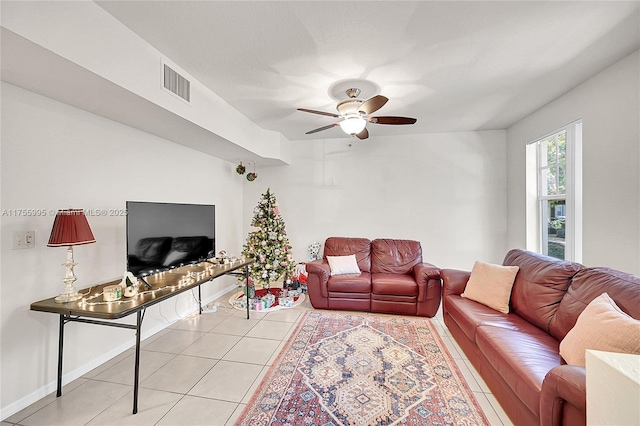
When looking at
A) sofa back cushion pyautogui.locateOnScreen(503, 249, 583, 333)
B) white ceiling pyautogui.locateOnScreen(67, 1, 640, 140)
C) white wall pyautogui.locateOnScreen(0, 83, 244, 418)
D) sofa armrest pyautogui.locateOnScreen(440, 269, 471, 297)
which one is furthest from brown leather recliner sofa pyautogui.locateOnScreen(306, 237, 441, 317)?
white ceiling pyautogui.locateOnScreen(67, 1, 640, 140)

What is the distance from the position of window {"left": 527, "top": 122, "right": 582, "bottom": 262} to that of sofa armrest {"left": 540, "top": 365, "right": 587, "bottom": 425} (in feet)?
8.14

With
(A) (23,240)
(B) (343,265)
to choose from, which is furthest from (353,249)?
(A) (23,240)

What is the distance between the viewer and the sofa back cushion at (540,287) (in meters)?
2.07

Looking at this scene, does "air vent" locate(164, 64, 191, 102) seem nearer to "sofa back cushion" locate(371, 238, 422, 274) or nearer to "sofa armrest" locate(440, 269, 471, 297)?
"sofa back cushion" locate(371, 238, 422, 274)

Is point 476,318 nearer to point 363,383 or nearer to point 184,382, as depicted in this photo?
point 363,383

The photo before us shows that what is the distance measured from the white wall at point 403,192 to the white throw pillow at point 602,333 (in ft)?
9.43

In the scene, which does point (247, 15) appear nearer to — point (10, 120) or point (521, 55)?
point (10, 120)

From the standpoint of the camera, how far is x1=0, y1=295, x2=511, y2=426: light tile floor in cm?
178

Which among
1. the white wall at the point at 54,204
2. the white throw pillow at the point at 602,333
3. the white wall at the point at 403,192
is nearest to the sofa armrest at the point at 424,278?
the white wall at the point at 403,192

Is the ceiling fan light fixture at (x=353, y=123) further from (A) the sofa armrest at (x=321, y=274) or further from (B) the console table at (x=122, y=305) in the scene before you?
(B) the console table at (x=122, y=305)

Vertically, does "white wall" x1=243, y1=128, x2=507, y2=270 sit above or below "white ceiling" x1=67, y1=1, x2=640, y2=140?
below

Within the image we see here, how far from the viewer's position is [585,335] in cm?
144

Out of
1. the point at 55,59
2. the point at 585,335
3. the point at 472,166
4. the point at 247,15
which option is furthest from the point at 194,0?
the point at 472,166

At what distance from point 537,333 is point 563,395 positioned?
3.43 feet
